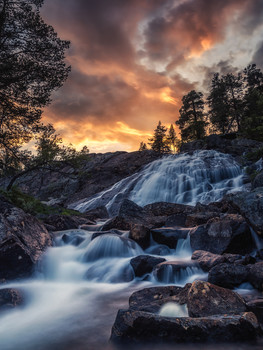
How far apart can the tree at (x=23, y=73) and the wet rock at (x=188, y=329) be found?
1198 centimetres

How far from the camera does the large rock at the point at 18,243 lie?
5.81 m

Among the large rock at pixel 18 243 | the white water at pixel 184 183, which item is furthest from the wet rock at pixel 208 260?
the white water at pixel 184 183

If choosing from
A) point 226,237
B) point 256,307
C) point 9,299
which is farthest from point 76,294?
point 226,237

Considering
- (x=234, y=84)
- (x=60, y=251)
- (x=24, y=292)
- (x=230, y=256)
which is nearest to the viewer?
(x=24, y=292)

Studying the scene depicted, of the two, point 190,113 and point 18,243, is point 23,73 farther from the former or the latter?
point 190,113

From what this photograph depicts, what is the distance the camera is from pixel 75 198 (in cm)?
2964

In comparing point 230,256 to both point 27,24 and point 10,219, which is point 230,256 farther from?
point 27,24

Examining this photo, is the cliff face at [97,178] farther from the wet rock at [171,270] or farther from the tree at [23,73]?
the wet rock at [171,270]

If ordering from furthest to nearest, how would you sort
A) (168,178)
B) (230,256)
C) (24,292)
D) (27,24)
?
(168,178) < (27,24) < (230,256) < (24,292)

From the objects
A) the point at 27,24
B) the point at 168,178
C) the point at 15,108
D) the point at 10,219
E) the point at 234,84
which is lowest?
the point at 10,219

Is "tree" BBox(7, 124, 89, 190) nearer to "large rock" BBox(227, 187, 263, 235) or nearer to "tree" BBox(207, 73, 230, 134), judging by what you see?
"large rock" BBox(227, 187, 263, 235)

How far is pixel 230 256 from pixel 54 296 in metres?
4.59

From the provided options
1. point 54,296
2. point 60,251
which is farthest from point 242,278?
point 60,251

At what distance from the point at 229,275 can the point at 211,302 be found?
162 centimetres
